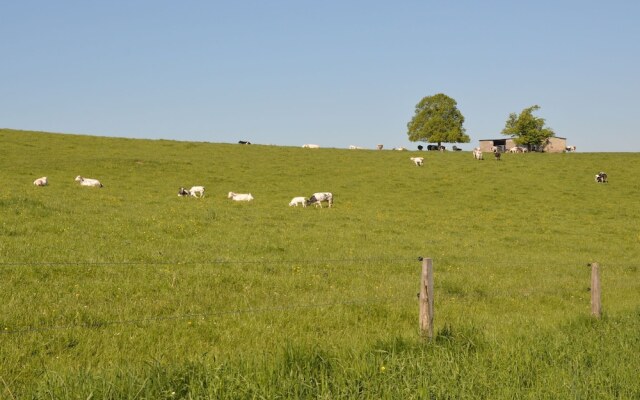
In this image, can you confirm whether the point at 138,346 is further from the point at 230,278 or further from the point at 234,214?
the point at 234,214

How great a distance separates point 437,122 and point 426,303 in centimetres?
10741

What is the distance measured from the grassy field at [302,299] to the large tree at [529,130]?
6343cm

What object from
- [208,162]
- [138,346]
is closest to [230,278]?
[138,346]

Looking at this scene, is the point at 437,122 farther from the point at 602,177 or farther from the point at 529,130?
the point at 602,177

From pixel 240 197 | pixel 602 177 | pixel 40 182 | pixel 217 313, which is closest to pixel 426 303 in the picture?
pixel 217 313

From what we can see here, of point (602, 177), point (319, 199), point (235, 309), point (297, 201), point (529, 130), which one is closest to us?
point (235, 309)

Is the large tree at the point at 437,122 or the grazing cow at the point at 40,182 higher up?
the large tree at the point at 437,122

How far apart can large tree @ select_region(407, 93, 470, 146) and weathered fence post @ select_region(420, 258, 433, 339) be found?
10379 cm

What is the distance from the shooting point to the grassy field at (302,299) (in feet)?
22.7

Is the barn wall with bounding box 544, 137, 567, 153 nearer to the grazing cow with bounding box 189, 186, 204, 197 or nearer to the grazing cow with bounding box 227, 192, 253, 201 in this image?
the grazing cow with bounding box 227, 192, 253, 201

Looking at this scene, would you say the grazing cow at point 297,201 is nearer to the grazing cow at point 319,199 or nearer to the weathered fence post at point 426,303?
the grazing cow at point 319,199

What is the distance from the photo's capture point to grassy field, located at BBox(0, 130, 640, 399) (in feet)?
22.7

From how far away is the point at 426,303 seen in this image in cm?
899

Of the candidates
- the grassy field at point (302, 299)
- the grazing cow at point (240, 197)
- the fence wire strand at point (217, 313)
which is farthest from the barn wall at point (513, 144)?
the fence wire strand at point (217, 313)
